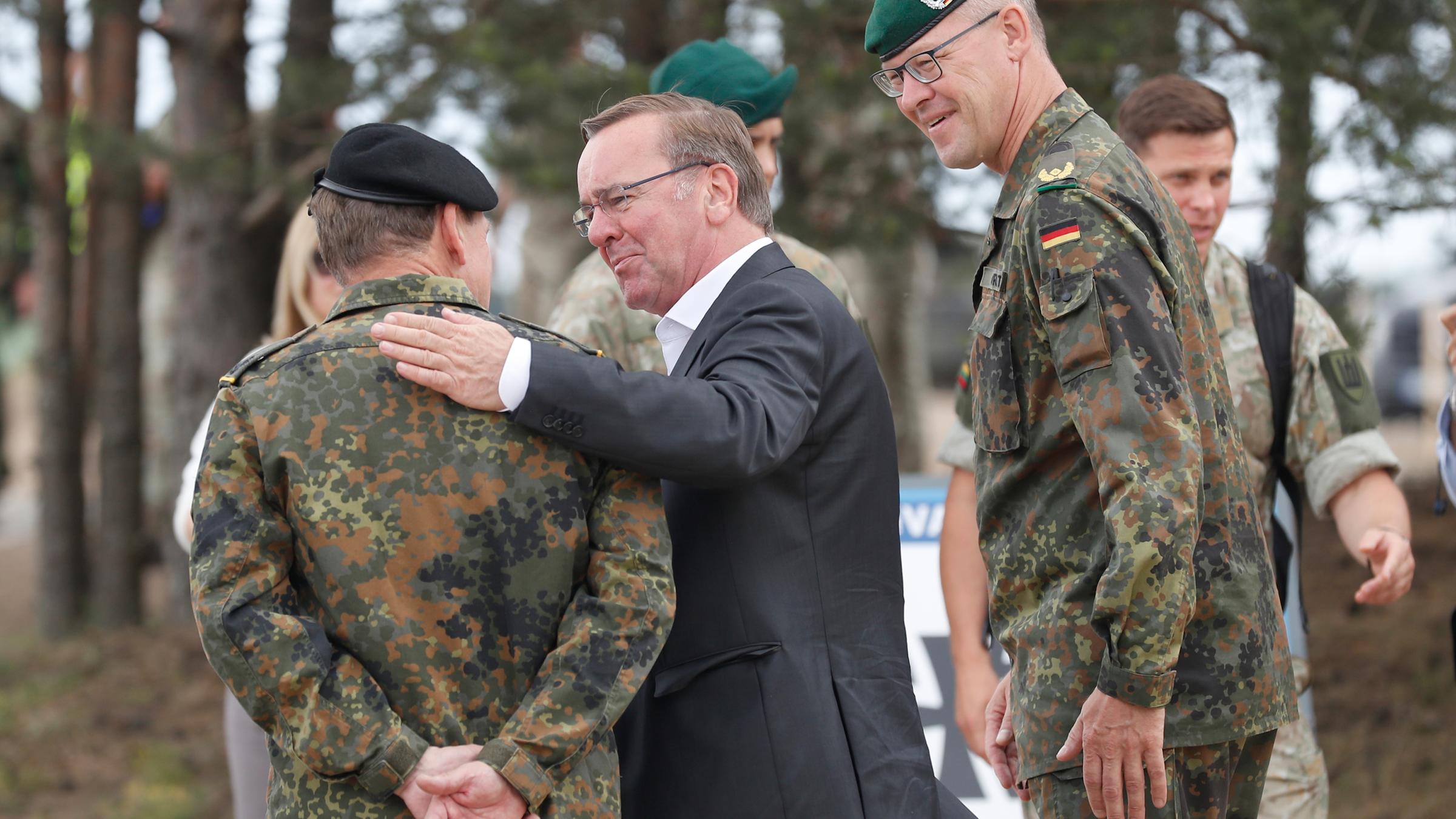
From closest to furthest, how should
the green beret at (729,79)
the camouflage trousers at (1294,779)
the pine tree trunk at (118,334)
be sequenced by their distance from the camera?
the camouflage trousers at (1294,779), the green beret at (729,79), the pine tree trunk at (118,334)

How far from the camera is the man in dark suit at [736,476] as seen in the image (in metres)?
1.97

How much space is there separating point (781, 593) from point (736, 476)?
246mm

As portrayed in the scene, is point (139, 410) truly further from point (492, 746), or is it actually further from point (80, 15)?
point (492, 746)

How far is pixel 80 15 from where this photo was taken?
8000mm

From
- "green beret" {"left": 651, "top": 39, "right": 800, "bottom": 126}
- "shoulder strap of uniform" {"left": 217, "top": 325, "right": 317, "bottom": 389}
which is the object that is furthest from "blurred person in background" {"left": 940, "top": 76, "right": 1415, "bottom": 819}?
"shoulder strap of uniform" {"left": 217, "top": 325, "right": 317, "bottom": 389}

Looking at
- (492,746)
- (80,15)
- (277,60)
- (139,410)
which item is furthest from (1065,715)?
(80,15)

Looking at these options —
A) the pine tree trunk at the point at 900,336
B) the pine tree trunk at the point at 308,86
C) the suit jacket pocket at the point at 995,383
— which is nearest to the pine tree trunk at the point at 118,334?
the pine tree trunk at the point at 308,86

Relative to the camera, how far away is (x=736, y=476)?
2.02m

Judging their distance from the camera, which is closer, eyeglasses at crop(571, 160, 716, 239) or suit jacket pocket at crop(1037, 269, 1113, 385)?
suit jacket pocket at crop(1037, 269, 1113, 385)

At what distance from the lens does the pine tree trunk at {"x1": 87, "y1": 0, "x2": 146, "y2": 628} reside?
7781mm

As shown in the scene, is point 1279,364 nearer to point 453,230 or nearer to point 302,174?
point 453,230

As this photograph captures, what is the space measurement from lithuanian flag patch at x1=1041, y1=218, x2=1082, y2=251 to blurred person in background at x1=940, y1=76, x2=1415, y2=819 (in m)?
1.12

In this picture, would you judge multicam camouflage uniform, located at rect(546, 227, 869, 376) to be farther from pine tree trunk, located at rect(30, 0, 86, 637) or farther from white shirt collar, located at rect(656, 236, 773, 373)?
pine tree trunk, located at rect(30, 0, 86, 637)

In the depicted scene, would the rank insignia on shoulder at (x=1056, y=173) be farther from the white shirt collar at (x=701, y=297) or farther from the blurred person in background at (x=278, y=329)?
the blurred person in background at (x=278, y=329)
